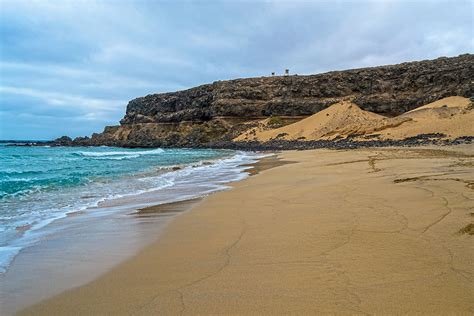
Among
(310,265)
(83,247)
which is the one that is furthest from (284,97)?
(310,265)

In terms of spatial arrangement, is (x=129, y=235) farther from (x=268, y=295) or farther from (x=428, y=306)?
(x=428, y=306)

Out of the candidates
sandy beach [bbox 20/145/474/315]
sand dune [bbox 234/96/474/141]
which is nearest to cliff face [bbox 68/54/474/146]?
sand dune [bbox 234/96/474/141]

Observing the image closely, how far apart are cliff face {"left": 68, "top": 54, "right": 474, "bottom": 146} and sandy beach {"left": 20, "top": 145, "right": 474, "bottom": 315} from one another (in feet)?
139

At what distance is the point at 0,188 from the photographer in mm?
11688

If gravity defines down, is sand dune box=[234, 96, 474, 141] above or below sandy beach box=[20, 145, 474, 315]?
above

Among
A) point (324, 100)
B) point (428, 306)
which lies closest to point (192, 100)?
point (324, 100)

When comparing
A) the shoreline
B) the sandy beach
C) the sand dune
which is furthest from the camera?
the sand dune

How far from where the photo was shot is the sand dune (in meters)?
25.9

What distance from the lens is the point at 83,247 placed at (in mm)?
4883

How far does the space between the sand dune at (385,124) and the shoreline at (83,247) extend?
22.2 m

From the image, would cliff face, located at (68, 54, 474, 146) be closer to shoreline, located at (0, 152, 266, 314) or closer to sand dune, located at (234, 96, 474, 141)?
sand dune, located at (234, 96, 474, 141)

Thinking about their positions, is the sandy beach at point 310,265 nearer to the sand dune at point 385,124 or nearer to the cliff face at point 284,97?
the sand dune at point 385,124

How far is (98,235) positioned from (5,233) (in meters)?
1.70

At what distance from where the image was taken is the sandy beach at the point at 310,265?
2543mm
